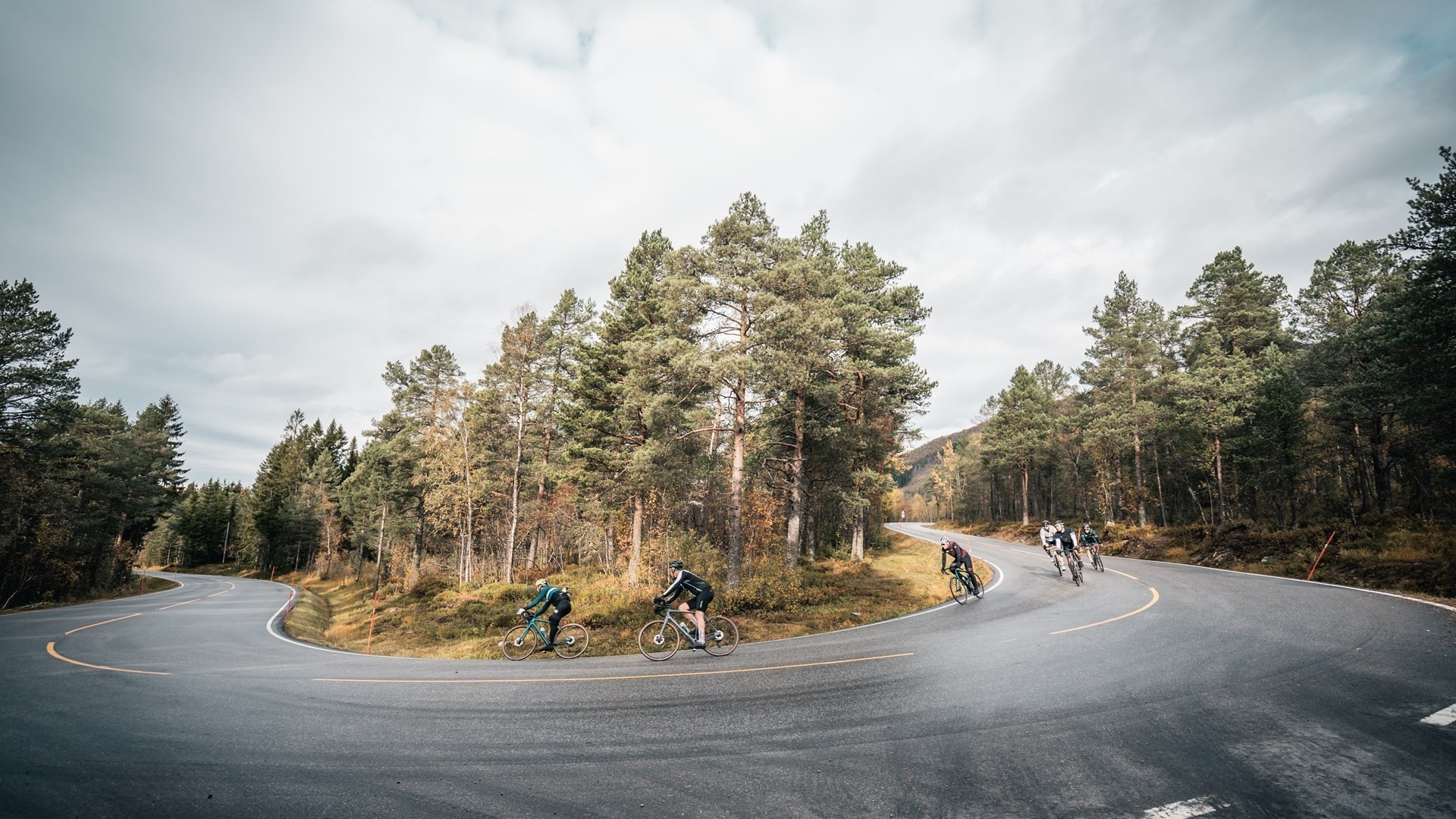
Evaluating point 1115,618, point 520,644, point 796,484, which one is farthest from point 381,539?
point 1115,618

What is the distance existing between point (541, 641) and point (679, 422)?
889 cm

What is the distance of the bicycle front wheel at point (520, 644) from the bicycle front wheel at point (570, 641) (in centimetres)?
60

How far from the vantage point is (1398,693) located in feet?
20.6

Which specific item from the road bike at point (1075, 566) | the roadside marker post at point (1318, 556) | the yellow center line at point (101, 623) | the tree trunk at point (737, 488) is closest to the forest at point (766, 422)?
the tree trunk at point (737, 488)

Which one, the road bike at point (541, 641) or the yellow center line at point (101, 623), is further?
the yellow center line at point (101, 623)

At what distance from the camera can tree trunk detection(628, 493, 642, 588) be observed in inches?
896

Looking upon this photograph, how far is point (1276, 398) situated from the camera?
1109 inches

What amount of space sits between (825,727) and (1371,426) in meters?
39.2

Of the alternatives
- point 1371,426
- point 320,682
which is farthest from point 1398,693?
point 1371,426

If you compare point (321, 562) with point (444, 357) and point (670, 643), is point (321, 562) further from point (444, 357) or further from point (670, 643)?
point (670, 643)

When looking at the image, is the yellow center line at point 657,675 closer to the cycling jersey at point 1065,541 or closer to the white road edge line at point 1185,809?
the white road edge line at point 1185,809

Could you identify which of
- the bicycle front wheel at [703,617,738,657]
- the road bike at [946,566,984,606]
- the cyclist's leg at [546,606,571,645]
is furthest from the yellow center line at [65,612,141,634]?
the road bike at [946,566,984,606]

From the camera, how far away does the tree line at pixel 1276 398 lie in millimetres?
20719

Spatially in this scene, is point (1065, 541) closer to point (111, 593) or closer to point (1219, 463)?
point (1219, 463)
